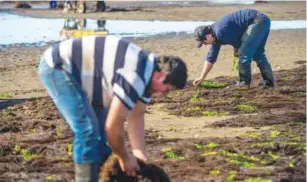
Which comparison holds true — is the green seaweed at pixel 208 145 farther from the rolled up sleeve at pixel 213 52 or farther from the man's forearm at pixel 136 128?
the rolled up sleeve at pixel 213 52

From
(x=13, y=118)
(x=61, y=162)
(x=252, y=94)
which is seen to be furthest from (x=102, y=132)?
(x=252, y=94)

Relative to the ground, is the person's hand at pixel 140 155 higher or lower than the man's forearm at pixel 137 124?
lower

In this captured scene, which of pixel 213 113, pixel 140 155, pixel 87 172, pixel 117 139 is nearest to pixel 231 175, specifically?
pixel 140 155

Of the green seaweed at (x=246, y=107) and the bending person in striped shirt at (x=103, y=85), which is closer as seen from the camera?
the bending person in striped shirt at (x=103, y=85)

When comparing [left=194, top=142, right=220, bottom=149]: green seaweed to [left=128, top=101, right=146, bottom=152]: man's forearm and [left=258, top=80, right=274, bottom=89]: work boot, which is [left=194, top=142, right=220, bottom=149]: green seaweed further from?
[left=258, top=80, right=274, bottom=89]: work boot

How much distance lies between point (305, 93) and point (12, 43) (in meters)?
14.4

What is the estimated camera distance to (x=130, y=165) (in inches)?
192

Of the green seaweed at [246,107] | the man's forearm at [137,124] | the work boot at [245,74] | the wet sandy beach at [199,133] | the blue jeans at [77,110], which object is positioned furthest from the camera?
the work boot at [245,74]

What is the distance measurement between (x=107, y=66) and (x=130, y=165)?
0.76m

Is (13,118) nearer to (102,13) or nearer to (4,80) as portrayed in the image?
(4,80)

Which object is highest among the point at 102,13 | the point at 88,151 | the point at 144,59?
the point at 144,59

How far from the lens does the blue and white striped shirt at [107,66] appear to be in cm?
448

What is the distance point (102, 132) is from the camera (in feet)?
16.8

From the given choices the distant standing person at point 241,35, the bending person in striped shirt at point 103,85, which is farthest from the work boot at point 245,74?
the bending person in striped shirt at point 103,85
